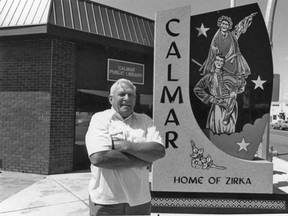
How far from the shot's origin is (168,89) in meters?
5.06

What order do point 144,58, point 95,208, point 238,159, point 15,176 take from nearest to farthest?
1. point 95,208
2. point 238,159
3. point 15,176
4. point 144,58

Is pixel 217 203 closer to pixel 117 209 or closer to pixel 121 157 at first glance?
pixel 117 209

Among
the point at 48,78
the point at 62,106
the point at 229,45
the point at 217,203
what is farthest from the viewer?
the point at 62,106

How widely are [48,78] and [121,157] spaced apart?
5547 millimetres

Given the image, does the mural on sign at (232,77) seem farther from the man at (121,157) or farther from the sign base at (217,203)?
the man at (121,157)

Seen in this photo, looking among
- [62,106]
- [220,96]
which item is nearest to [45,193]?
[62,106]

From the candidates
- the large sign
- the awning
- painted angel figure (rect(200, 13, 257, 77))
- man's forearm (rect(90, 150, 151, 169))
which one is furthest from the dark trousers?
the awning

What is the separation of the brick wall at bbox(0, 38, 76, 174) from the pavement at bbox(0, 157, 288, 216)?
43cm

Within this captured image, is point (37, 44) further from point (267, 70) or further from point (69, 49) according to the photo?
point (267, 70)

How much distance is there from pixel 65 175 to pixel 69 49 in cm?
320

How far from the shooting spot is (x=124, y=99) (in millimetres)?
2455

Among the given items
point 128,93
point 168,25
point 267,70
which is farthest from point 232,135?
point 128,93

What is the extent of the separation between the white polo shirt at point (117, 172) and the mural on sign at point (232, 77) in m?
2.81

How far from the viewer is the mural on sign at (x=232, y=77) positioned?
512 centimetres
